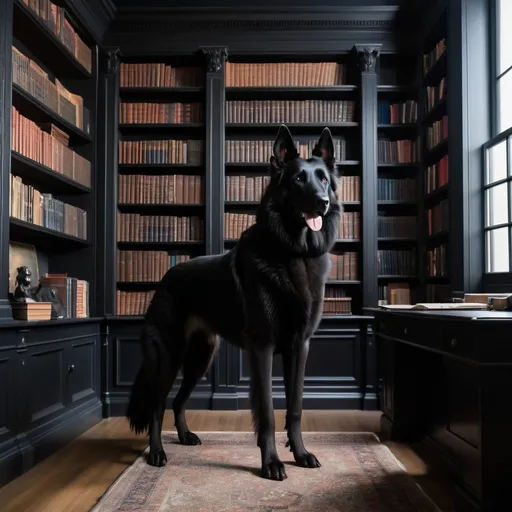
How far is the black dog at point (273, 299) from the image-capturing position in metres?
2.65

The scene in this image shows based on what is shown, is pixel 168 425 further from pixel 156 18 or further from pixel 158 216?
pixel 156 18

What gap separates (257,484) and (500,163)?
2.23 metres

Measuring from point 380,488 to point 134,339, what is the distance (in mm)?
2456

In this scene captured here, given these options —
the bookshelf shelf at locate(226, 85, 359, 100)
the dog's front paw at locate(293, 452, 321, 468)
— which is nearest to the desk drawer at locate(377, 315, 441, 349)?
the dog's front paw at locate(293, 452, 321, 468)

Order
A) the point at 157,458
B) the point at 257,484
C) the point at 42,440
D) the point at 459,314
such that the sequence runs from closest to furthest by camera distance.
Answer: the point at 459,314, the point at 257,484, the point at 157,458, the point at 42,440

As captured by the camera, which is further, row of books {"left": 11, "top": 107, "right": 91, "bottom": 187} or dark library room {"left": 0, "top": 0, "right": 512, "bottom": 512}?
row of books {"left": 11, "top": 107, "right": 91, "bottom": 187}

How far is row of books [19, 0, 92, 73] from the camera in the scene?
139 inches

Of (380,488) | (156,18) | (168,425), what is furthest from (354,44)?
(380,488)

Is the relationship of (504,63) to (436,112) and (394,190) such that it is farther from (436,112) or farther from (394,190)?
(394,190)

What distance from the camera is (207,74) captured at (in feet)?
15.1

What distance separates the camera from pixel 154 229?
15.2 ft

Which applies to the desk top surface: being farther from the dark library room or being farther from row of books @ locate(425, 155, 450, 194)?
row of books @ locate(425, 155, 450, 194)

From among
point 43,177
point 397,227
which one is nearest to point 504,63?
point 397,227

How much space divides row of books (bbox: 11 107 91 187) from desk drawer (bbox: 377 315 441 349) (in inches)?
83.3
